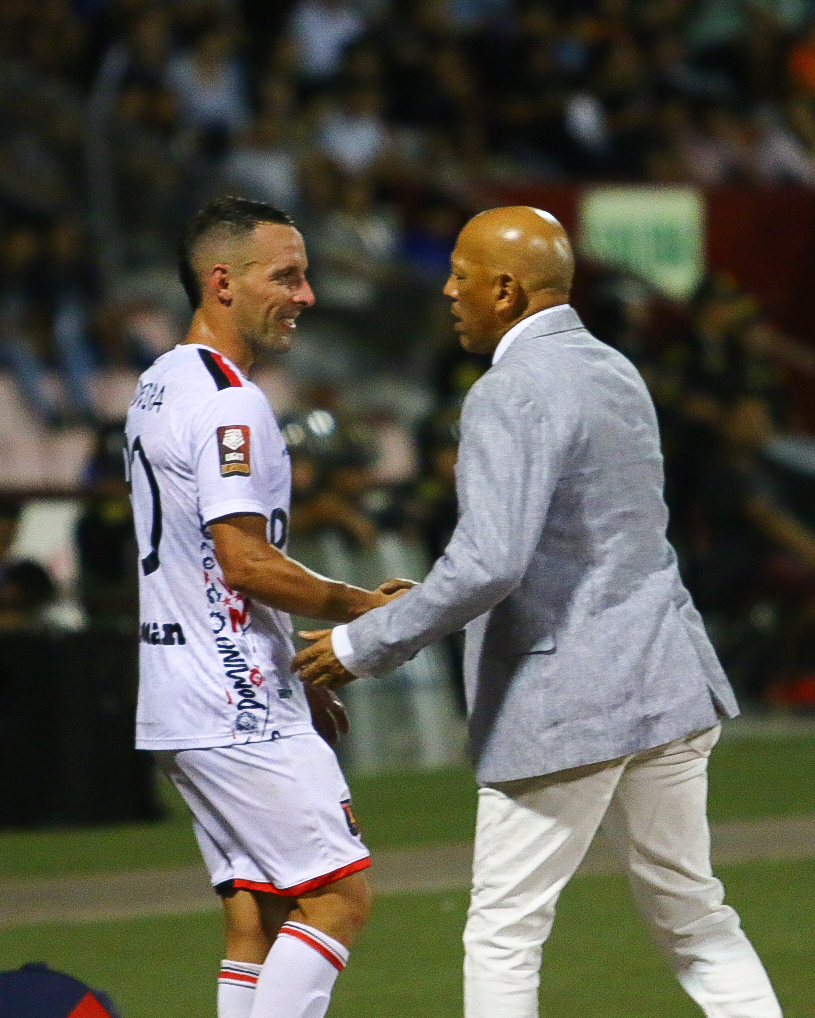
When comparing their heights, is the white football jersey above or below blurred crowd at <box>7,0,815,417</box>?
below

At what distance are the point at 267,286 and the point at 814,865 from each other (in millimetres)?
4603

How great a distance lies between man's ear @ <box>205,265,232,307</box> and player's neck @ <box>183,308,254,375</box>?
0.06 meters

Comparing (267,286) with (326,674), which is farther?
(267,286)

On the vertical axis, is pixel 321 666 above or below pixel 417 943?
above

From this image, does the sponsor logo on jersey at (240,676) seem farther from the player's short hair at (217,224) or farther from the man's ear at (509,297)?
the man's ear at (509,297)

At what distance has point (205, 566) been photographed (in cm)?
431

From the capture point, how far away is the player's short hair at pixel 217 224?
4469 millimetres

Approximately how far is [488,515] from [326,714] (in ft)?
2.88

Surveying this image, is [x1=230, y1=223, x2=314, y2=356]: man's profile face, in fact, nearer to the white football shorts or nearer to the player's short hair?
the player's short hair

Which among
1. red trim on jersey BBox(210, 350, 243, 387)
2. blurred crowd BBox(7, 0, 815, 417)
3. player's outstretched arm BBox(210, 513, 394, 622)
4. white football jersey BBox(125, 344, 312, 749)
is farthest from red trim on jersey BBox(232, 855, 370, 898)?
blurred crowd BBox(7, 0, 815, 417)

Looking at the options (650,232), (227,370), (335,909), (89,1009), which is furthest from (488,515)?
(650,232)

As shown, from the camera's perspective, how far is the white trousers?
4.25 metres

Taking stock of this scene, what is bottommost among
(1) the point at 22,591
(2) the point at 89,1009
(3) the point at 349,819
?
(2) the point at 89,1009

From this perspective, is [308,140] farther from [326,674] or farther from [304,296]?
[326,674]
